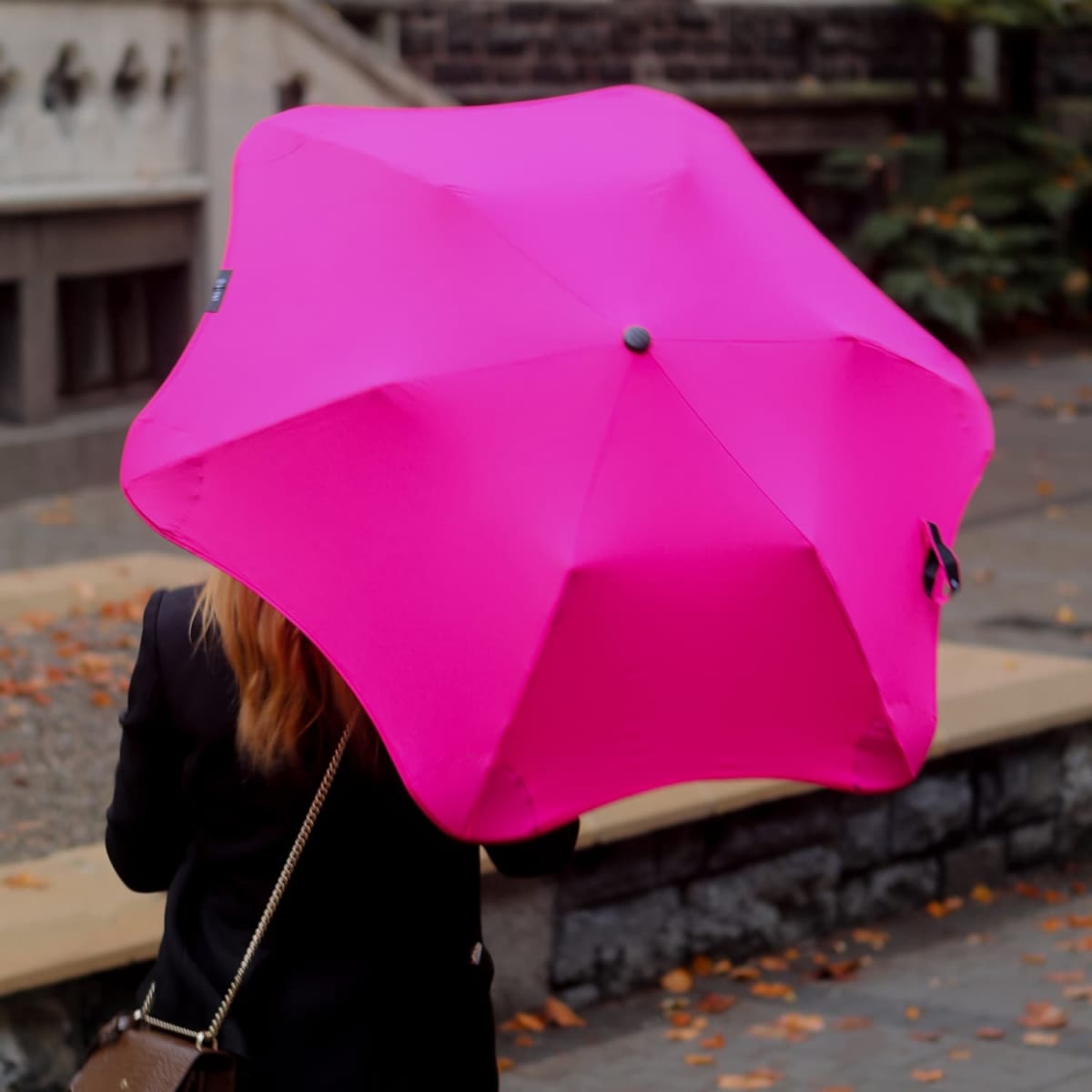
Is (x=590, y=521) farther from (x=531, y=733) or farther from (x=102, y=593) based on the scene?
(x=102, y=593)

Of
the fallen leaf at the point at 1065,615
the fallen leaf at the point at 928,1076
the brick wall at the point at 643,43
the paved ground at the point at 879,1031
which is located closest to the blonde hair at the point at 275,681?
the paved ground at the point at 879,1031

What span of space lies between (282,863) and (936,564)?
0.87 metres

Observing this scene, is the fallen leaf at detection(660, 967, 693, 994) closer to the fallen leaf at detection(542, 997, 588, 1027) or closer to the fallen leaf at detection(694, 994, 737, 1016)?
the fallen leaf at detection(694, 994, 737, 1016)

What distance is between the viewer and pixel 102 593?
293 inches

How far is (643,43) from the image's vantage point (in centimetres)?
1623

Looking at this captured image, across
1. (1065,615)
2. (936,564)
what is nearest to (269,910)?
(936,564)

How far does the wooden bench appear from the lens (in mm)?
4023

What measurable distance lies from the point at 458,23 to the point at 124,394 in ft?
14.2

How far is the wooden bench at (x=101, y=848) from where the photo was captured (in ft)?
13.2

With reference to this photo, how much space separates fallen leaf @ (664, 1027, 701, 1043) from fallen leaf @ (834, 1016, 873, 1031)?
334 millimetres

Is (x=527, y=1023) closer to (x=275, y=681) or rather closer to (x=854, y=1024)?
(x=854, y=1024)

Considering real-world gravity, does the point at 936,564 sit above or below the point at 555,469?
below

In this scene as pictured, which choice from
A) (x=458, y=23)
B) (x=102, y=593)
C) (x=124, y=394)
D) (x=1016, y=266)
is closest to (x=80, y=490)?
(x=124, y=394)

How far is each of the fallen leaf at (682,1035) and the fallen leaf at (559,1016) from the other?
0.20 meters
